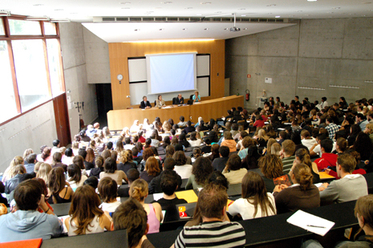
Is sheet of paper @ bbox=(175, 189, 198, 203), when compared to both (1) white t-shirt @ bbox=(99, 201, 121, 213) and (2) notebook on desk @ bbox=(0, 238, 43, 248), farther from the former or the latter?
(2) notebook on desk @ bbox=(0, 238, 43, 248)

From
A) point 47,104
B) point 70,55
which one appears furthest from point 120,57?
point 47,104

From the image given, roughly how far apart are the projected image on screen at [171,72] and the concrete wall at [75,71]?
9.41 ft

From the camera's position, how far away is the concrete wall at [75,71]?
10.9 metres

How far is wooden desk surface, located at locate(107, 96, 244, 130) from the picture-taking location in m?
11.4

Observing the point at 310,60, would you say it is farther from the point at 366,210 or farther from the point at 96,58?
the point at 366,210

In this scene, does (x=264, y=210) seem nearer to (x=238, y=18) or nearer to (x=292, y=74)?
(x=238, y=18)

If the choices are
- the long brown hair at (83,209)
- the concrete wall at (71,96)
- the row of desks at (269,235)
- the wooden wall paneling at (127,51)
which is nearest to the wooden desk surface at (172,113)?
the concrete wall at (71,96)

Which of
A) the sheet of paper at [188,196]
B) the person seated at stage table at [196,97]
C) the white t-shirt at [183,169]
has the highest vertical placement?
the person seated at stage table at [196,97]

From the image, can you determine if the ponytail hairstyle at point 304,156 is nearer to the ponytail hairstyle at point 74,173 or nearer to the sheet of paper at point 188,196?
the sheet of paper at point 188,196

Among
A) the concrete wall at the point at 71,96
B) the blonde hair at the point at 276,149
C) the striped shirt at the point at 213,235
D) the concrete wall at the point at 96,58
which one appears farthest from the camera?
the concrete wall at the point at 96,58

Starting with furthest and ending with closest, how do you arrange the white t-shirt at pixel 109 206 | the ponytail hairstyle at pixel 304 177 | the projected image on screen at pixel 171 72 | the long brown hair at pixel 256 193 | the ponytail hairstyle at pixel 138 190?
1. the projected image on screen at pixel 171 72
2. the white t-shirt at pixel 109 206
3. the ponytail hairstyle at pixel 138 190
4. the ponytail hairstyle at pixel 304 177
5. the long brown hair at pixel 256 193

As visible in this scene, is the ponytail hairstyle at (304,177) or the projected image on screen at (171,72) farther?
the projected image on screen at (171,72)

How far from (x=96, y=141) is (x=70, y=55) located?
5.44 meters

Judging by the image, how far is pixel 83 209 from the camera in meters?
2.50
